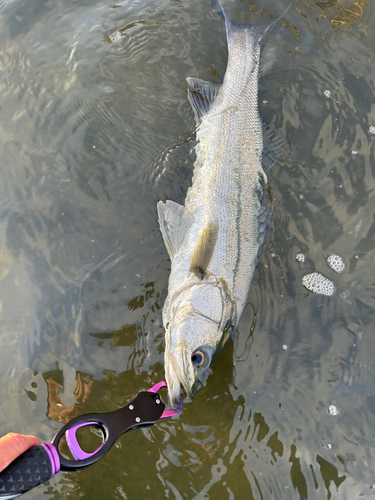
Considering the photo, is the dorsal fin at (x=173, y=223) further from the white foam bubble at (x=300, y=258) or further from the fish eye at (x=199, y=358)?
the white foam bubble at (x=300, y=258)

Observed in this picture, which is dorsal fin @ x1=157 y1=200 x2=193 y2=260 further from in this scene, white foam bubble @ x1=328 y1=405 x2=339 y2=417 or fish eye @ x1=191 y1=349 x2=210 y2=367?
white foam bubble @ x1=328 y1=405 x2=339 y2=417

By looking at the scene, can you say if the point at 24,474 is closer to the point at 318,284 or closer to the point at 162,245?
the point at 162,245

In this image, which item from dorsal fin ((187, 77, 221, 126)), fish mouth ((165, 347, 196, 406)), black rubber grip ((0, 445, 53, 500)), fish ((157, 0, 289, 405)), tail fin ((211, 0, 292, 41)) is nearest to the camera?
black rubber grip ((0, 445, 53, 500))

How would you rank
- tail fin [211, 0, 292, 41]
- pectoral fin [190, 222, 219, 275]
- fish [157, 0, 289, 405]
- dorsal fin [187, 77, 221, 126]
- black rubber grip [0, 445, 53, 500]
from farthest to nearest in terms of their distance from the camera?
tail fin [211, 0, 292, 41]
dorsal fin [187, 77, 221, 126]
pectoral fin [190, 222, 219, 275]
fish [157, 0, 289, 405]
black rubber grip [0, 445, 53, 500]

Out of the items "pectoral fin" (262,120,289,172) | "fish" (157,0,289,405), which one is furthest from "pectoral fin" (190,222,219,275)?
"pectoral fin" (262,120,289,172)

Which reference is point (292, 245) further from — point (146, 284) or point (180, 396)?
point (180, 396)

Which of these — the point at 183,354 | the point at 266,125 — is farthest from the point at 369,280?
the point at 183,354
